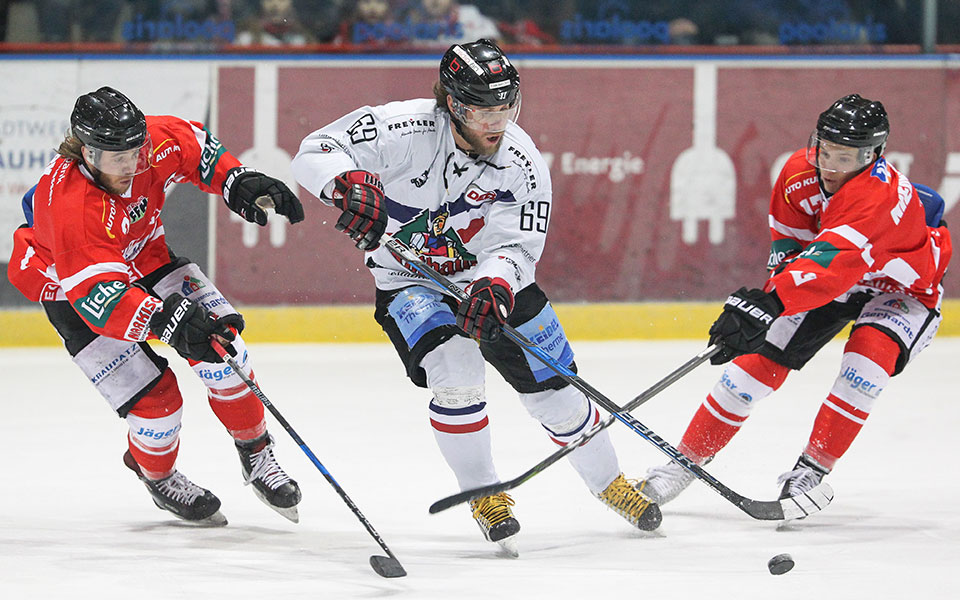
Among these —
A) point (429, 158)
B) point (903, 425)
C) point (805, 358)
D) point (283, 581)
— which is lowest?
point (903, 425)

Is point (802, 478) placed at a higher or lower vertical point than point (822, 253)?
lower

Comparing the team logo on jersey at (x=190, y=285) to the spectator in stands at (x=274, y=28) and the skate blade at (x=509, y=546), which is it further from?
the spectator in stands at (x=274, y=28)

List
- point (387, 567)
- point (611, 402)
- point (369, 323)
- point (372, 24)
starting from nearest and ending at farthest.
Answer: point (387, 567), point (611, 402), point (369, 323), point (372, 24)

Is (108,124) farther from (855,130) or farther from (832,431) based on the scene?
(832,431)

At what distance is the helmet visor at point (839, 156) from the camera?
321 centimetres

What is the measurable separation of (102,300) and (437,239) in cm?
79

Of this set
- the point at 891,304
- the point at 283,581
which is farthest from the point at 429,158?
the point at 891,304

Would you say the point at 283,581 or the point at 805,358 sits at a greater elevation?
the point at 805,358

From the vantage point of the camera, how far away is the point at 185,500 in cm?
325

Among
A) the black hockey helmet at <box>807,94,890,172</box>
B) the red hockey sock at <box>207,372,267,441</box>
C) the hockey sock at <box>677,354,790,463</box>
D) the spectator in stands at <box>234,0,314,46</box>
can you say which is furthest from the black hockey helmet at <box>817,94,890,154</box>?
the spectator in stands at <box>234,0,314,46</box>

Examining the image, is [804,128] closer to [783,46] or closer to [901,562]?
[783,46]

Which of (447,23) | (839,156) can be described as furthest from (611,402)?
(447,23)

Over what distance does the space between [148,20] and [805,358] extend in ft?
12.6

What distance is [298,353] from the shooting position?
5.80 m
